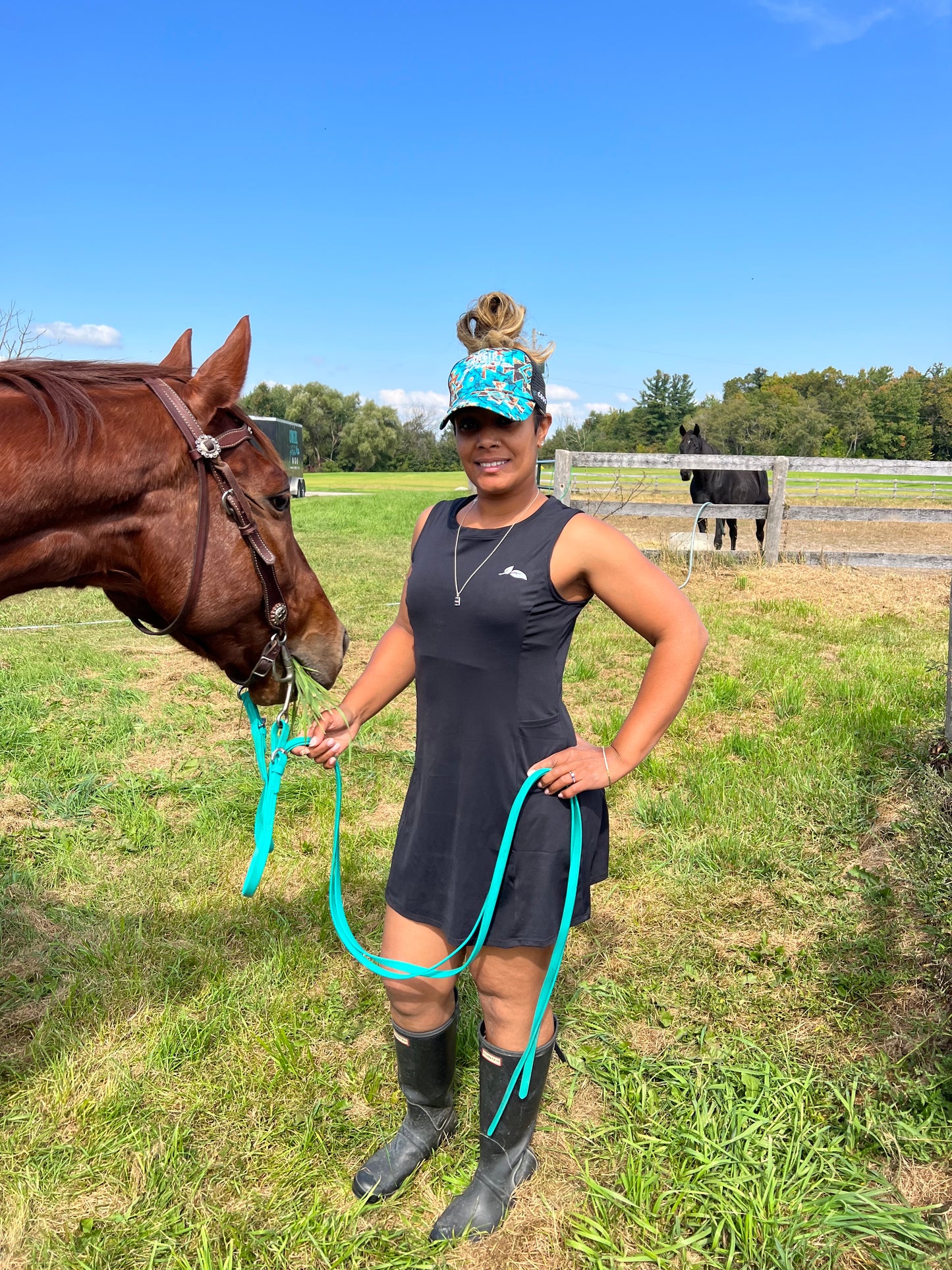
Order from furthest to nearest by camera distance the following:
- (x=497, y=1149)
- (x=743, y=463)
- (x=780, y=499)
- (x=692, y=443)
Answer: (x=692, y=443) → (x=743, y=463) → (x=780, y=499) → (x=497, y=1149)

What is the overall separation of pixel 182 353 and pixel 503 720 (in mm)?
1348

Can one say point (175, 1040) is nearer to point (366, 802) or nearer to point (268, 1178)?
point (268, 1178)

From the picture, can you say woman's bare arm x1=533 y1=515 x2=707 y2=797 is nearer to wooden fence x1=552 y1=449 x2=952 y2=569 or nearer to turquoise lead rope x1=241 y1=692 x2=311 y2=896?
turquoise lead rope x1=241 y1=692 x2=311 y2=896

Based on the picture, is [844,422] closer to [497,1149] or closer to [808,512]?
[808,512]

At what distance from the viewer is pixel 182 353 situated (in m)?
2.12

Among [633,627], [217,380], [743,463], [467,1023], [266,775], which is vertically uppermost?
[743,463]

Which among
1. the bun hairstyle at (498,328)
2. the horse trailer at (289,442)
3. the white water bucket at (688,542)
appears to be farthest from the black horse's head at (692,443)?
the horse trailer at (289,442)

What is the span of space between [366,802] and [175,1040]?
5.90 ft

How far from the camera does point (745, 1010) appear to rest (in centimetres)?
266

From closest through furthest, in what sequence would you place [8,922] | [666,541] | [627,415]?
[8,922]
[666,541]
[627,415]

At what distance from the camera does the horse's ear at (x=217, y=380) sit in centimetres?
192

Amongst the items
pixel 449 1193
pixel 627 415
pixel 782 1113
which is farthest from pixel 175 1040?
pixel 627 415

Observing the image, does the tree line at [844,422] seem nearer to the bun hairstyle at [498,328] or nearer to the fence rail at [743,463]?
the fence rail at [743,463]

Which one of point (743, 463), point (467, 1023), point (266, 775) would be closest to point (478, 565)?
point (266, 775)
